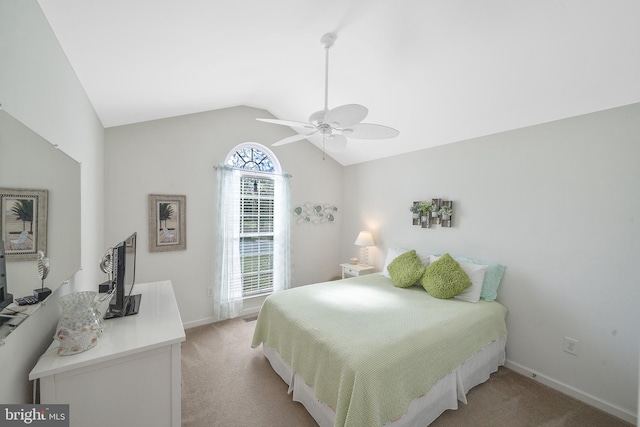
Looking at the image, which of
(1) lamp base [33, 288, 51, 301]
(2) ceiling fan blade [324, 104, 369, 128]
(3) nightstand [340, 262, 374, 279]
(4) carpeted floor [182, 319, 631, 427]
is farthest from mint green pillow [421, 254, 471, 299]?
(1) lamp base [33, 288, 51, 301]

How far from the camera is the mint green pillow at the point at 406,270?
2859 mm

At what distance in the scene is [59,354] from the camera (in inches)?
45.0

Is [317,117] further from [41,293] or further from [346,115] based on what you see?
[41,293]

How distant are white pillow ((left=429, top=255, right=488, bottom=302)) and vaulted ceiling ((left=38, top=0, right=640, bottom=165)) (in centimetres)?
144

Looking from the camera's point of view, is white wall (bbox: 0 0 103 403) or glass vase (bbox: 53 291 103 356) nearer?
white wall (bbox: 0 0 103 403)

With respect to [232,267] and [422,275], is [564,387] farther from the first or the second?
[232,267]

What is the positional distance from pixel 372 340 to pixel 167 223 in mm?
2674

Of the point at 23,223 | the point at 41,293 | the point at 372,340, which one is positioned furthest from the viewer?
the point at 372,340

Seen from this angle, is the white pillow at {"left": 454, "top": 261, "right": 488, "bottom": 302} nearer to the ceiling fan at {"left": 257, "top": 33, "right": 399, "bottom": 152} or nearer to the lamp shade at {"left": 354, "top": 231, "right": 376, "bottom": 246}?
the lamp shade at {"left": 354, "top": 231, "right": 376, "bottom": 246}

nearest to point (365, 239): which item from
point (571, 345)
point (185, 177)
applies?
point (571, 345)

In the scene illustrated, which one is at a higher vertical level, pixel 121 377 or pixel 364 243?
pixel 364 243

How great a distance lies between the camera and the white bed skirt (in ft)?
5.50

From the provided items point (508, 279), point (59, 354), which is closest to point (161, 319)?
point (59, 354)

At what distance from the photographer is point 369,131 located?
6.29 ft
